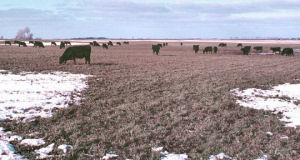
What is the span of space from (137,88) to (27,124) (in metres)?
5.64

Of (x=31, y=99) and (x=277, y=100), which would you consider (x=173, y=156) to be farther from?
(x=277, y=100)

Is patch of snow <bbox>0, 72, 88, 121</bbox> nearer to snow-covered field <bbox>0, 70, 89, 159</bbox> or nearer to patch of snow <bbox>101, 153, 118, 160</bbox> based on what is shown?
snow-covered field <bbox>0, 70, 89, 159</bbox>

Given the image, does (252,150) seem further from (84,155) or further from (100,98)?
(100,98)

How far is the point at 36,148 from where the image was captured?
16.5ft

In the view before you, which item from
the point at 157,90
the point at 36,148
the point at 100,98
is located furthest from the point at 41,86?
the point at 36,148

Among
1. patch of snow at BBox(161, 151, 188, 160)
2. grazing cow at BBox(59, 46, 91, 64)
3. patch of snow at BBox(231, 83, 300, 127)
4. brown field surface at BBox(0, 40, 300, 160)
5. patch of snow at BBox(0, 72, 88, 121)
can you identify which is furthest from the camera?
grazing cow at BBox(59, 46, 91, 64)

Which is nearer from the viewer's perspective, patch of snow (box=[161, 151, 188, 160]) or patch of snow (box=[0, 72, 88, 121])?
patch of snow (box=[161, 151, 188, 160])

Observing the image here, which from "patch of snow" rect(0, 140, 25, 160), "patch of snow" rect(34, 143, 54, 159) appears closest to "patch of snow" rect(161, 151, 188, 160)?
"patch of snow" rect(34, 143, 54, 159)

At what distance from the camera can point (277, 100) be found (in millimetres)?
9641

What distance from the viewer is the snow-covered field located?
17.2 ft

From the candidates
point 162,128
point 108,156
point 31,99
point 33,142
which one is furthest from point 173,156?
point 31,99

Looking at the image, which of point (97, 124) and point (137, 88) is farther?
point (137, 88)

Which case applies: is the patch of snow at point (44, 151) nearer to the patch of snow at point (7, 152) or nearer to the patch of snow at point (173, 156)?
the patch of snow at point (7, 152)

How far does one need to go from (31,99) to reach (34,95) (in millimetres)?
611
